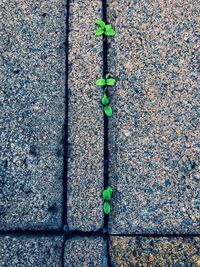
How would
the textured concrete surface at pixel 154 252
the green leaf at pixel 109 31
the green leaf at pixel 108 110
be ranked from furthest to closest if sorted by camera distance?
the green leaf at pixel 109 31
the green leaf at pixel 108 110
the textured concrete surface at pixel 154 252

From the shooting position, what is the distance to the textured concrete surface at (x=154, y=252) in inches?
62.4

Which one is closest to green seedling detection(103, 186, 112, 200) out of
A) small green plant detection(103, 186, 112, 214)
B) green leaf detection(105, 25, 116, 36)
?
small green plant detection(103, 186, 112, 214)

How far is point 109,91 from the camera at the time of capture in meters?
1.79

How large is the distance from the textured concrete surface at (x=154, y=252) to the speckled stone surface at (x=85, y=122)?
152 mm

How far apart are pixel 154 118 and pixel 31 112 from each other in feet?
2.10

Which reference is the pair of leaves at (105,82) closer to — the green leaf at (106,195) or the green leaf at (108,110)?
the green leaf at (108,110)

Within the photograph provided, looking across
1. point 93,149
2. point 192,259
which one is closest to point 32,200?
point 93,149

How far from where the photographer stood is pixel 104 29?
1.86 meters

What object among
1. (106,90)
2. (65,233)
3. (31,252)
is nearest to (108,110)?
(106,90)

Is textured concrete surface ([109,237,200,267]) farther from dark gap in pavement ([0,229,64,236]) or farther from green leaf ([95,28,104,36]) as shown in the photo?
green leaf ([95,28,104,36])

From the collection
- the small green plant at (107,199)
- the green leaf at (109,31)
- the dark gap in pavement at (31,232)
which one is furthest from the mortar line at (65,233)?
the green leaf at (109,31)

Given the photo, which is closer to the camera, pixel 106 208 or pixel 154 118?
pixel 106 208

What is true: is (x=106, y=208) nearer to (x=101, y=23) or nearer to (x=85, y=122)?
(x=85, y=122)

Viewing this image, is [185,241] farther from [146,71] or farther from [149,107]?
[146,71]
